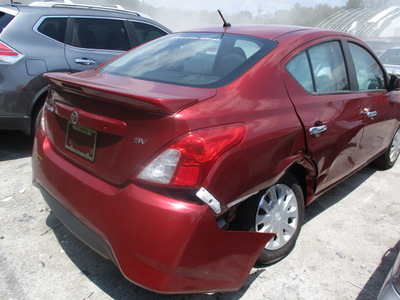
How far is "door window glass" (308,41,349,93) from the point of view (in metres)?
2.70

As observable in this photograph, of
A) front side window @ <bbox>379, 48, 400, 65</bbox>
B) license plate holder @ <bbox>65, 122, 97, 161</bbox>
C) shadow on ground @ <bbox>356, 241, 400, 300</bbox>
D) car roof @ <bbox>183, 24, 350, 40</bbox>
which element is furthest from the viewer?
front side window @ <bbox>379, 48, 400, 65</bbox>

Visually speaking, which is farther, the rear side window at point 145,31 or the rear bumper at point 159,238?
the rear side window at point 145,31

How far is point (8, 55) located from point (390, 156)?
460 cm

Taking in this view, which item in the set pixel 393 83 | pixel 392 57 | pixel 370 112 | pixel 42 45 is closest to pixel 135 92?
pixel 370 112

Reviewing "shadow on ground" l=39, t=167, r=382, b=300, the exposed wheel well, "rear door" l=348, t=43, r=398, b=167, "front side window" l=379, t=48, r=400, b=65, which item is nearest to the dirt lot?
"shadow on ground" l=39, t=167, r=382, b=300

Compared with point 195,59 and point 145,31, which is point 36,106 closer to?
point 145,31

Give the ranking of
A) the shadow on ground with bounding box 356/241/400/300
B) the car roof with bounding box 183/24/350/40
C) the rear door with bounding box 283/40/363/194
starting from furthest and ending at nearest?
the car roof with bounding box 183/24/350/40 < the rear door with bounding box 283/40/363/194 < the shadow on ground with bounding box 356/241/400/300

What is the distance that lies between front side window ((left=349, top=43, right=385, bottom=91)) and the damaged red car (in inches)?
16.8

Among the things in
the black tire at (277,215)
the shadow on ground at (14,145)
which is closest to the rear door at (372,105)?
the black tire at (277,215)

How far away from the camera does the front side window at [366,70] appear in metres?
3.28

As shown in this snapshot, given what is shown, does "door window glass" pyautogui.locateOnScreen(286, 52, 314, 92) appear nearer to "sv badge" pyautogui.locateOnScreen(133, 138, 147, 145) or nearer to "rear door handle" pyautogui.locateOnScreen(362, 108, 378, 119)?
"rear door handle" pyautogui.locateOnScreen(362, 108, 378, 119)

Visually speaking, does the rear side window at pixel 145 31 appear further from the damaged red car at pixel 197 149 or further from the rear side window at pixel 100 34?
the damaged red car at pixel 197 149

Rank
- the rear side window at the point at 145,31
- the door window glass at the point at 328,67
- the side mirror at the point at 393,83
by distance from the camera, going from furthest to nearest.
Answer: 1. the rear side window at the point at 145,31
2. the side mirror at the point at 393,83
3. the door window glass at the point at 328,67

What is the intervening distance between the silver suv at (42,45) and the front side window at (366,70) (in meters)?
2.99
